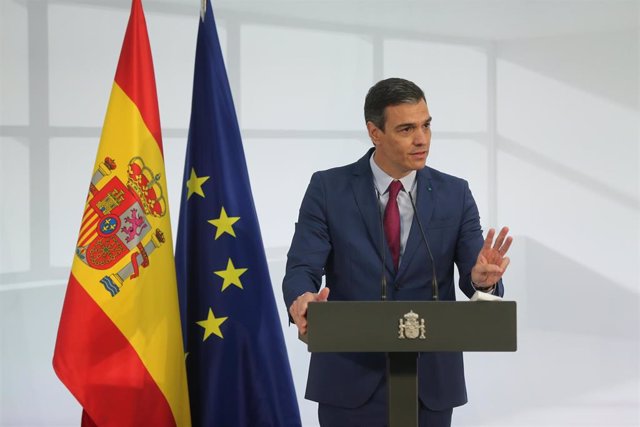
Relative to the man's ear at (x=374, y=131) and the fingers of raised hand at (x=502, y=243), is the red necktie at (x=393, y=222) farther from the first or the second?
the fingers of raised hand at (x=502, y=243)

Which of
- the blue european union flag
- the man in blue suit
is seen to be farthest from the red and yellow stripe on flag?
the man in blue suit

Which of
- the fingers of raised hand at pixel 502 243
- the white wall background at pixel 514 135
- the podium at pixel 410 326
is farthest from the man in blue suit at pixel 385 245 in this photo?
the white wall background at pixel 514 135

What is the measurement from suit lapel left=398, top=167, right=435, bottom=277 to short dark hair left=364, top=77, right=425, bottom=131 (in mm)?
183

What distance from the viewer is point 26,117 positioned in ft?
12.8

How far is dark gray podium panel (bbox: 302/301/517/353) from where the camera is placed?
1.70m

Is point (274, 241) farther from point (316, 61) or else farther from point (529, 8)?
point (529, 8)

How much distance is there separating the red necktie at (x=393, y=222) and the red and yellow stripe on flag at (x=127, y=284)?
93 centimetres

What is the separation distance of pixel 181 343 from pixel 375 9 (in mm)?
2109

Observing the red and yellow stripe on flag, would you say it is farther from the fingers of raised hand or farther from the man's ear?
the fingers of raised hand

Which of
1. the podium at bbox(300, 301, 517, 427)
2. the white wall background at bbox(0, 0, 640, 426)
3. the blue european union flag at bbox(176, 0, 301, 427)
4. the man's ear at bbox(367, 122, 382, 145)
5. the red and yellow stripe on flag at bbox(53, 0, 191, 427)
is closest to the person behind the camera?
the podium at bbox(300, 301, 517, 427)

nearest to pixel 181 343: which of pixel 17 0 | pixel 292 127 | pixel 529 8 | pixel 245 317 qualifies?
pixel 245 317

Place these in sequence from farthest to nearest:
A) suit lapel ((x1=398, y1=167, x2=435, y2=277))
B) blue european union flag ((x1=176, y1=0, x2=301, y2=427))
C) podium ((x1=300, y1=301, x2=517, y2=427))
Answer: blue european union flag ((x1=176, y1=0, x2=301, y2=427)) → suit lapel ((x1=398, y1=167, x2=435, y2=277)) → podium ((x1=300, y1=301, x2=517, y2=427))

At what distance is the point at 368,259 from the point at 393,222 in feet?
0.41

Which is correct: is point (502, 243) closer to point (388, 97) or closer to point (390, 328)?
point (390, 328)
